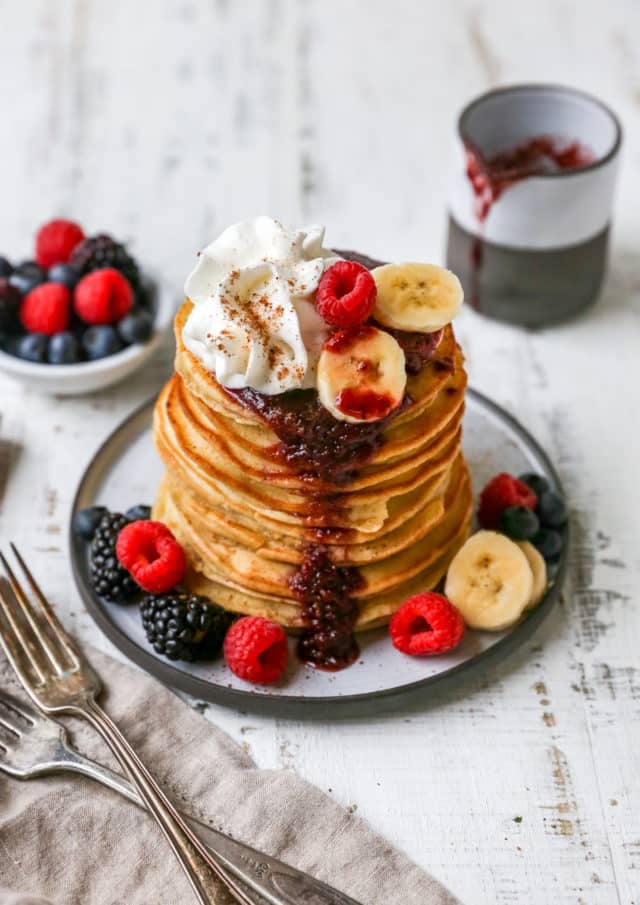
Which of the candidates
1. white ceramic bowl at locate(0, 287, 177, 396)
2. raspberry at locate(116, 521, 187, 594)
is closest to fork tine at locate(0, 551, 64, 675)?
raspberry at locate(116, 521, 187, 594)

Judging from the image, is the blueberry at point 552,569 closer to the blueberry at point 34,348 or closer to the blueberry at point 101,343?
the blueberry at point 101,343

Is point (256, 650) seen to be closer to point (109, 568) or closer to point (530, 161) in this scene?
point (109, 568)

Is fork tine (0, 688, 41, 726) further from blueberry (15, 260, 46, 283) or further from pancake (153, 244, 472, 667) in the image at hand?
blueberry (15, 260, 46, 283)

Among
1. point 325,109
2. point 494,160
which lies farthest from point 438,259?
point 325,109

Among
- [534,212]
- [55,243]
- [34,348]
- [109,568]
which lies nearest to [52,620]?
[109,568]

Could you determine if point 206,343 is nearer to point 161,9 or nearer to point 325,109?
point 325,109
